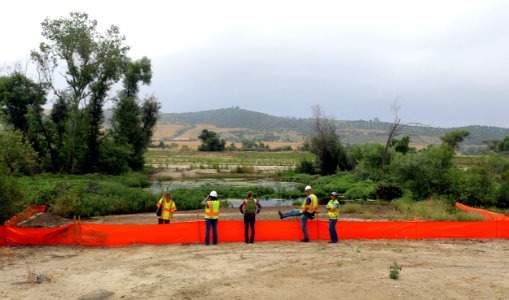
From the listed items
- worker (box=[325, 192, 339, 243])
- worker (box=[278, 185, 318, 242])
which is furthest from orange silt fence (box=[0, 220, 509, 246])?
worker (box=[325, 192, 339, 243])

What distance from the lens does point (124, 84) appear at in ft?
173

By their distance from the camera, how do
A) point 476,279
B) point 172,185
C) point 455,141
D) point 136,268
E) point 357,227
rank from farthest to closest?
point 455,141 < point 172,185 < point 357,227 < point 136,268 < point 476,279

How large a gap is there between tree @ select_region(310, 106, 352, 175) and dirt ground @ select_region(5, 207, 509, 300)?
124 ft

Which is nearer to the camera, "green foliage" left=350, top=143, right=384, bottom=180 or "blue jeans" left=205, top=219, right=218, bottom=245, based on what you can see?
"blue jeans" left=205, top=219, right=218, bottom=245

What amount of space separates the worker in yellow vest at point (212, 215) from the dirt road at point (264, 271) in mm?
475

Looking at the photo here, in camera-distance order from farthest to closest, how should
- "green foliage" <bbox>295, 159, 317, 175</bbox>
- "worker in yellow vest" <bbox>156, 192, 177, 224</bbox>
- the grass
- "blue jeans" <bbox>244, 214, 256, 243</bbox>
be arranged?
"green foliage" <bbox>295, 159, 317, 175</bbox> → the grass → "worker in yellow vest" <bbox>156, 192, 177, 224</bbox> → "blue jeans" <bbox>244, 214, 256, 243</bbox>

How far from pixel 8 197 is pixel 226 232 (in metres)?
7.94

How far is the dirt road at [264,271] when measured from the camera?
10.4 m

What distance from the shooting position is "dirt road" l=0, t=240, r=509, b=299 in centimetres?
1038

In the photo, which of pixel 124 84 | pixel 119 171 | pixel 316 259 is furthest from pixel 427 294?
pixel 124 84

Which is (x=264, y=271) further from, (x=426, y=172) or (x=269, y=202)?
(x=269, y=202)

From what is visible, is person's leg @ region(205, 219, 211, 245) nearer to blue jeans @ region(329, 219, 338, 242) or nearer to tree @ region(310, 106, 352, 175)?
blue jeans @ region(329, 219, 338, 242)

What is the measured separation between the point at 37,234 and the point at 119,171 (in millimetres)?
32349

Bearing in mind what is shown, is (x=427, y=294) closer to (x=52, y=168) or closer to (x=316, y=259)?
(x=316, y=259)
